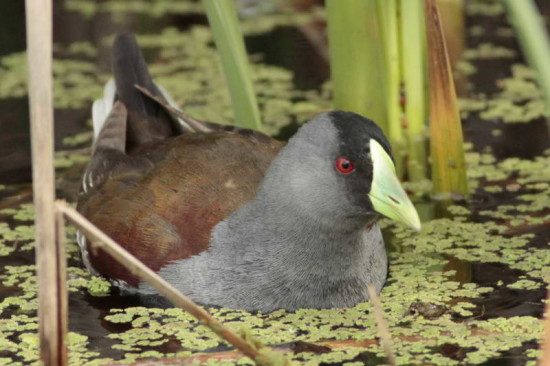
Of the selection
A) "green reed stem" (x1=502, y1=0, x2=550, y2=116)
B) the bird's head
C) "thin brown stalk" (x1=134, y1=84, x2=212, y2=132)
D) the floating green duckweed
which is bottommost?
the bird's head

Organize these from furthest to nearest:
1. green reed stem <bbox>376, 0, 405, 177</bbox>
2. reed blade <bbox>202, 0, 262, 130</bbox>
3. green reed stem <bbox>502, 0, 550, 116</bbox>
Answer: green reed stem <bbox>376, 0, 405, 177</bbox>
reed blade <bbox>202, 0, 262, 130</bbox>
green reed stem <bbox>502, 0, 550, 116</bbox>

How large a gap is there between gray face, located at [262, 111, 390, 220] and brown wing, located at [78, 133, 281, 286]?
0.84 feet

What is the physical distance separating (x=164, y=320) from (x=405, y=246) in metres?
1.30

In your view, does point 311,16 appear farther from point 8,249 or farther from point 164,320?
point 164,320

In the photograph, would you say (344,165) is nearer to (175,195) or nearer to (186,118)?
(175,195)

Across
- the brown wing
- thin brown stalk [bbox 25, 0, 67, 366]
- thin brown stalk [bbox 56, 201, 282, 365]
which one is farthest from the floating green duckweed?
thin brown stalk [bbox 25, 0, 67, 366]

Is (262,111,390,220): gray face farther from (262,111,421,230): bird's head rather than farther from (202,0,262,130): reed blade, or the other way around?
(202,0,262,130): reed blade

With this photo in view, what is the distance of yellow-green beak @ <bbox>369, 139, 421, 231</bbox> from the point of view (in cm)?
414

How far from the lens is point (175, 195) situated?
462 cm

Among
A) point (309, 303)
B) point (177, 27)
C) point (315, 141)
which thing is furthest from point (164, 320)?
point (177, 27)

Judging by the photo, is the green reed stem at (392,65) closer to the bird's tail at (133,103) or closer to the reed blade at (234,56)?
the reed blade at (234,56)

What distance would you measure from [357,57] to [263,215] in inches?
38.1

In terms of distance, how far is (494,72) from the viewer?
7320 millimetres

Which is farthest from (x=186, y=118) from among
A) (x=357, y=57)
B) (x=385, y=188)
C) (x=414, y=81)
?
(x=385, y=188)
